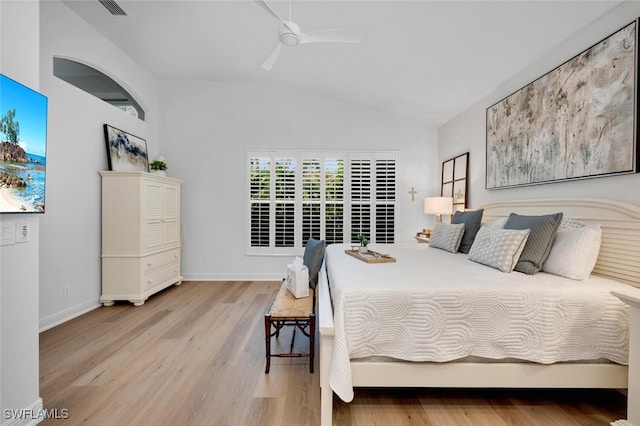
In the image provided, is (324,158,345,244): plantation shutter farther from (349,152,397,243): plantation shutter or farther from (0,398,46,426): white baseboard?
(0,398,46,426): white baseboard

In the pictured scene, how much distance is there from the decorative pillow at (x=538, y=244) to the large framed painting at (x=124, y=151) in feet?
14.8

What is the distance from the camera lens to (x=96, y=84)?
3.62m

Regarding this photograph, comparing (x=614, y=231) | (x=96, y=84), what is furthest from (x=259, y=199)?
(x=614, y=231)

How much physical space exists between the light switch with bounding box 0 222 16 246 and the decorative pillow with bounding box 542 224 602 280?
330cm

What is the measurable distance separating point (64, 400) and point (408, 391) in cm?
223

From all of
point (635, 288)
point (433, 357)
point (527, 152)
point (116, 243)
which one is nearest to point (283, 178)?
point (116, 243)

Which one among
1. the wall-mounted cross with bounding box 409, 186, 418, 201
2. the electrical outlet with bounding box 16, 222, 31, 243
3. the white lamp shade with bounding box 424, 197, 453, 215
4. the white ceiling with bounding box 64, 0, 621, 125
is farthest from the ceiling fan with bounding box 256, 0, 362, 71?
the wall-mounted cross with bounding box 409, 186, 418, 201

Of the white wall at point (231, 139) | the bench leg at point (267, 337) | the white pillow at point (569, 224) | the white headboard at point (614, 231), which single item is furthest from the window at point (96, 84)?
the white headboard at point (614, 231)

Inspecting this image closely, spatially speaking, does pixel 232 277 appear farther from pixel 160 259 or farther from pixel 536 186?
pixel 536 186

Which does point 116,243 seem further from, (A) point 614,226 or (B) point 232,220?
(A) point 614,226

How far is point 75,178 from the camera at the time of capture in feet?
10.3

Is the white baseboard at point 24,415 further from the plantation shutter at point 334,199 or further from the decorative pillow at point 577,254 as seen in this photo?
the plantation shutter at point 334,199

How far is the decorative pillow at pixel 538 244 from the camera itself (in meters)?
2.03

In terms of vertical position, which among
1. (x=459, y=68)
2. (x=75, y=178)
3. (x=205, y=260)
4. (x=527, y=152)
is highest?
(x=459, y=68)
